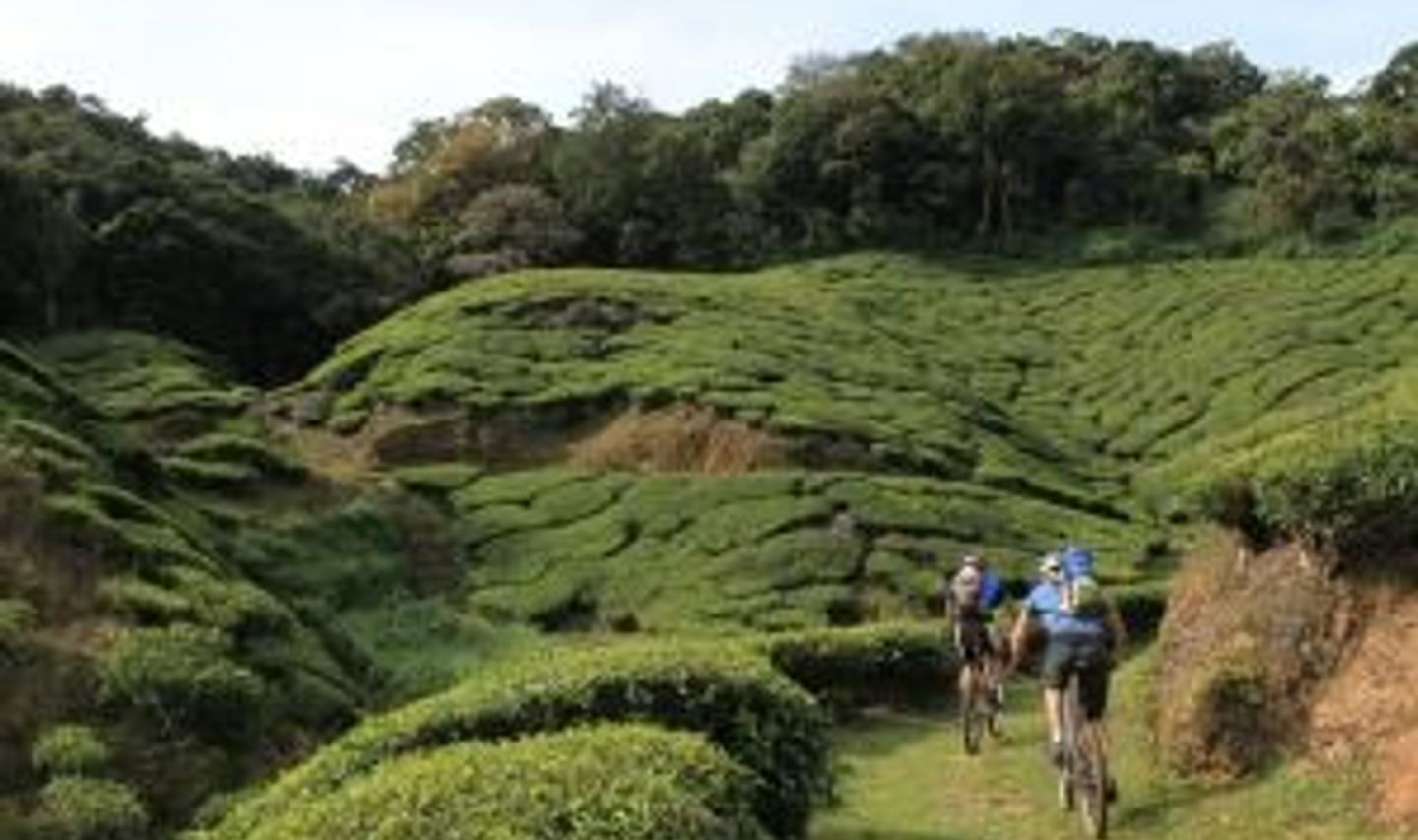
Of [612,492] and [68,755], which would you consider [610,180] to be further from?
[68,755]

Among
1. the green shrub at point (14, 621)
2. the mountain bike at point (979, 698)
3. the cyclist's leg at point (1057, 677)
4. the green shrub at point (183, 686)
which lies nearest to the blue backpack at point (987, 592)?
the mountain bike at point (979, 698)

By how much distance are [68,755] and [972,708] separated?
8663 millimetres

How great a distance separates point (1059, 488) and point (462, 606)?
13.5 meters

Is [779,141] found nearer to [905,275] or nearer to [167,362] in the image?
[905,275]

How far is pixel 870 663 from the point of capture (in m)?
31.4

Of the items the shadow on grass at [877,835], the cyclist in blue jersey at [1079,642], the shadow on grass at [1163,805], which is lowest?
the shadow on grass at [877,835]

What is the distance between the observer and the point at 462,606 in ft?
130

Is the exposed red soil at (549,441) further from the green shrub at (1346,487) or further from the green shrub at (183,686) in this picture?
the green shrub at (1346,487)

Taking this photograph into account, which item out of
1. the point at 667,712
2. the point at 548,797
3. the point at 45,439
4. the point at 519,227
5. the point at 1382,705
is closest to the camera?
the point at 548,797

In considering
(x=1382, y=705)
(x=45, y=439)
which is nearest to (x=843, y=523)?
(x=45, y=439)

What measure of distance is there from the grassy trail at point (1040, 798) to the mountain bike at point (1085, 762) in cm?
18

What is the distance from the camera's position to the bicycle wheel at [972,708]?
2411 cm

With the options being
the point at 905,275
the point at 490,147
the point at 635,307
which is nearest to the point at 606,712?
the point at 635,307

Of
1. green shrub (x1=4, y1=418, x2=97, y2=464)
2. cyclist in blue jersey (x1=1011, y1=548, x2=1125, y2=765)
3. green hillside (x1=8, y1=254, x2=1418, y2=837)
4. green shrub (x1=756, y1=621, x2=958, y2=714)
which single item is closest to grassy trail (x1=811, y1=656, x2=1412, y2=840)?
cyclist in blue jersey (x1=1011, y1=548, x2=1125, y2=765)
